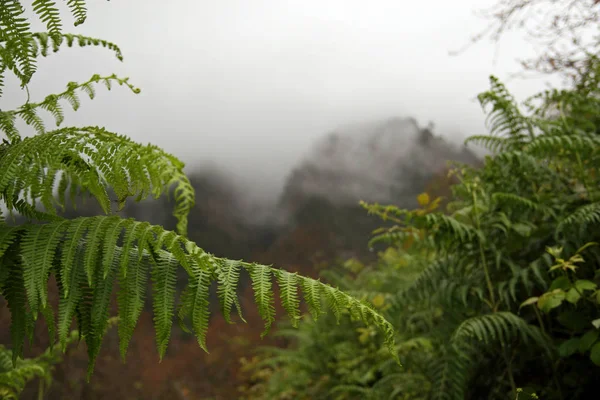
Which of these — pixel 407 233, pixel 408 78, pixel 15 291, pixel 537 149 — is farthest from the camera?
pixel 408 78

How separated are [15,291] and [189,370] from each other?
2.39m

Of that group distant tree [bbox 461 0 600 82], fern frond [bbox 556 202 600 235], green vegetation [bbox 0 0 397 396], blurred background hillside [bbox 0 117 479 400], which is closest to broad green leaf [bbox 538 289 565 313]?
fern frond [bbox 556 202 600 235]

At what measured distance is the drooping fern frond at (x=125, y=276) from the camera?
2.56 ft

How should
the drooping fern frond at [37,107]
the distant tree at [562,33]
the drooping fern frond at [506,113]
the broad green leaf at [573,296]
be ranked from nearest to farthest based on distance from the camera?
1. the drooping fern frond at [37,107]
2. the broad green leaf at [573,296]
3. the drooping fern frond at [506,113]
4. the distant tree at [562,33]

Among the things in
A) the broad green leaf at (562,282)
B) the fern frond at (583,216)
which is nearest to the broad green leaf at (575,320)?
the broad green leaf at (562,282)

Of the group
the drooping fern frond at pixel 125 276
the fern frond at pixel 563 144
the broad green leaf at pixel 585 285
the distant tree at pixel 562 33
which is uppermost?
the distant tree at pixel 562 33

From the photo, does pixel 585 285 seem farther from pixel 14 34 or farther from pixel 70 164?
pixel 14 34

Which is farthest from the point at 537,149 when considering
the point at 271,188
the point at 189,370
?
the point at 189,370

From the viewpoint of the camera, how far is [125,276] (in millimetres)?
801

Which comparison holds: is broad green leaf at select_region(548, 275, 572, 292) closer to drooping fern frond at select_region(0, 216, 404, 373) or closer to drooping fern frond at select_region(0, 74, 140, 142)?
drooping fern frond at select_region(0, 216, 404, 373)

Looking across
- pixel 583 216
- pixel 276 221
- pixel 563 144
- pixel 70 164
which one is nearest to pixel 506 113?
pixel 563 144

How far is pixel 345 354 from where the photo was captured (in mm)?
2918

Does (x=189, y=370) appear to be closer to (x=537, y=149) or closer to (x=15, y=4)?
(x=537, y=149)

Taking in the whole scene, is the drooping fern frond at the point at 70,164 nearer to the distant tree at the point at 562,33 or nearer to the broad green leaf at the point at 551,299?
the broad green leaf at the point at 551,299
